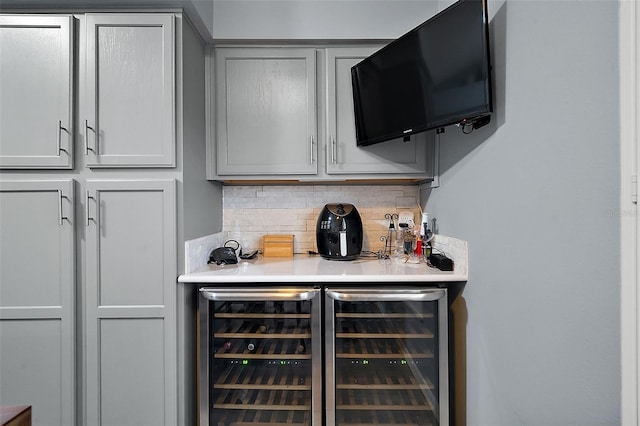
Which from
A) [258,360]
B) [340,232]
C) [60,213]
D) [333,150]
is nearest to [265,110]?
[333,150]

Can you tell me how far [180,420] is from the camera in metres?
1.49

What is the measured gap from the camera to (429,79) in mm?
1411

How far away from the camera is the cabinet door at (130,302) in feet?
4.84

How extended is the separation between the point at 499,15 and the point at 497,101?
360 millimetres

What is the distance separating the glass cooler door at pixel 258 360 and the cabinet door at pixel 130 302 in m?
0.18

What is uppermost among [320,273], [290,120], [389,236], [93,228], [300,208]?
[290,120]

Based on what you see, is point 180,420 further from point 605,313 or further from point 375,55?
point 375,55

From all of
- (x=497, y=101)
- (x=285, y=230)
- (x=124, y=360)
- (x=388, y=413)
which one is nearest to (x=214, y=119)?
(x=285, y=230)

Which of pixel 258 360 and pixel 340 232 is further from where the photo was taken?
pixel 340 232

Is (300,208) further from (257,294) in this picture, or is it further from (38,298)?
(38,298)

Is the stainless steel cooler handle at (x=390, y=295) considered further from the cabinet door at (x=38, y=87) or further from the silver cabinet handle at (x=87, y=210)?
the cabinet door at (x=38, y=87)

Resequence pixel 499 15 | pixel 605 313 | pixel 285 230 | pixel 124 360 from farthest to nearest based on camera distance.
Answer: pixel 285 230 < pixel 124 360 < pixel 499 15 < pixel 605 313

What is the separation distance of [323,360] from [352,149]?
123cm

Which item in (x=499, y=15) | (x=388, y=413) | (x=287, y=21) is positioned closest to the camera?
(x=499, y=15)
